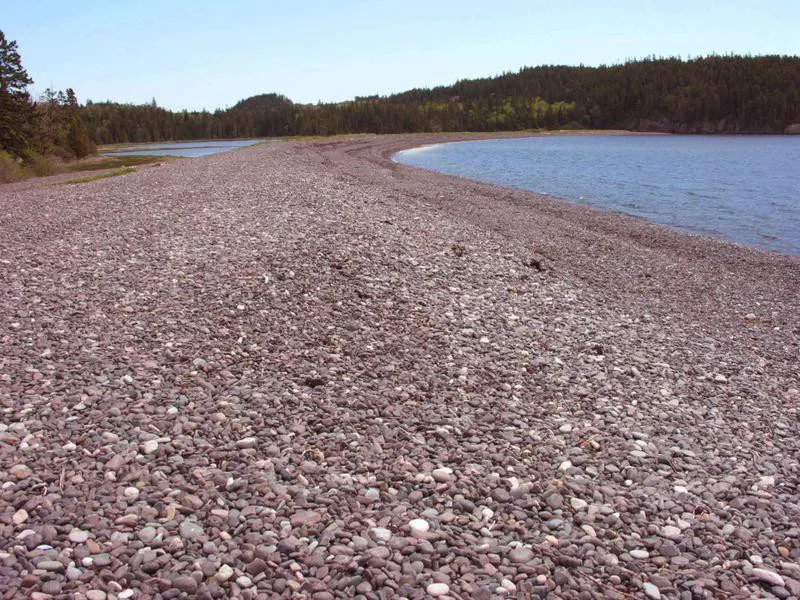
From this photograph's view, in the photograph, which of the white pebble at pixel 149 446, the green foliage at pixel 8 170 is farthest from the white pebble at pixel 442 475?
the green foliage at pixel 8 170

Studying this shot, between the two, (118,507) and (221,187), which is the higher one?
(221,187)

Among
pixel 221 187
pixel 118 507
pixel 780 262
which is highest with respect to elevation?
pixel 221 187

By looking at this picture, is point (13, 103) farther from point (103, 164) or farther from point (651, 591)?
point (651, 591)

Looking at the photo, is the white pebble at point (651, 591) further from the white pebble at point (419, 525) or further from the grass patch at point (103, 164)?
the grass patch at point (103, 164)

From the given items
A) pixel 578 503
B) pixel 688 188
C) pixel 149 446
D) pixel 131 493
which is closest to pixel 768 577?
pixel 578 503

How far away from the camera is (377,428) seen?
7.43m

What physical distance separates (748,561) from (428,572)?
2957 mm

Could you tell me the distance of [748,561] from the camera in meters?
5.55

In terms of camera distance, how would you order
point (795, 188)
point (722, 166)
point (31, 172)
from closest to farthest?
point (795, 188) → point (31, 172) → point (722, 166)

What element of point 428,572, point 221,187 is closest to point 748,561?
point 428,572

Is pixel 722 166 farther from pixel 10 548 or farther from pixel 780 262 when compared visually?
pixel 10 548

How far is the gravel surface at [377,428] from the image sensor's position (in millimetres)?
5180

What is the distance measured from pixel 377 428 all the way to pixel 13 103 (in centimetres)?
6403

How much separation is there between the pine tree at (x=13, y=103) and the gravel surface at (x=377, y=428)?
48795mm
